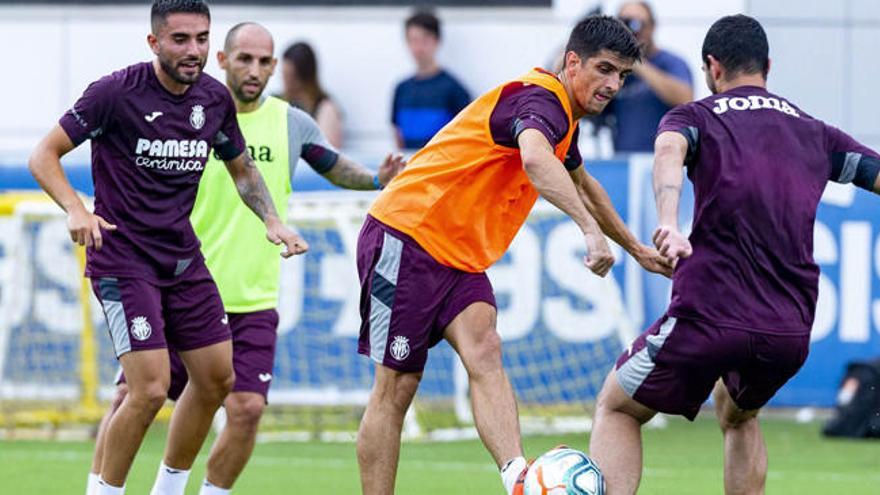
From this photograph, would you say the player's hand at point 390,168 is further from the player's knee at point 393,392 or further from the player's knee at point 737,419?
the player's knee at point 737,419

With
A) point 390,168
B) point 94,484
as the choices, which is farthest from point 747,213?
point 94,484

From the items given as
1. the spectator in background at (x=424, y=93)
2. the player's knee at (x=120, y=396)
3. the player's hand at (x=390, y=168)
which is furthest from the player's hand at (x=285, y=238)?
the spectator in background at (x=424, y=93)

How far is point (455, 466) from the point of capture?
39.2ft

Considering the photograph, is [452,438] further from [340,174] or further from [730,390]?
[730,390]

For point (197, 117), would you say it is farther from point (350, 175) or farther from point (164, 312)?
point (350, 175)

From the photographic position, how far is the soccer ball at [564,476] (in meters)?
7.72

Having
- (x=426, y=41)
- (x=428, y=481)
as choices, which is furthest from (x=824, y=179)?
(x=426, y=41)

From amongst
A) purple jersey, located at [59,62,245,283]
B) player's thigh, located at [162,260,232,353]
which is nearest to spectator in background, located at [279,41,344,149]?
player's thigh, located at [162,260,232,353]

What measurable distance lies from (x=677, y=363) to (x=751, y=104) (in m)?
1.08

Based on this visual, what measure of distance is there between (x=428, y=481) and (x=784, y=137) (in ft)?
13.4

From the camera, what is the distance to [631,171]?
46.8 feet

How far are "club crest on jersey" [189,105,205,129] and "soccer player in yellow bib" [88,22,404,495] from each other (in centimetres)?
89

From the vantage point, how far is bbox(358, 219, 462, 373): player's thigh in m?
8.32

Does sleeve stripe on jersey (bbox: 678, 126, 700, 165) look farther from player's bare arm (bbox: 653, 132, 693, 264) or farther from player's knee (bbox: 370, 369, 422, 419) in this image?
player's knee (bbox: 370, 369, 422, 419)
